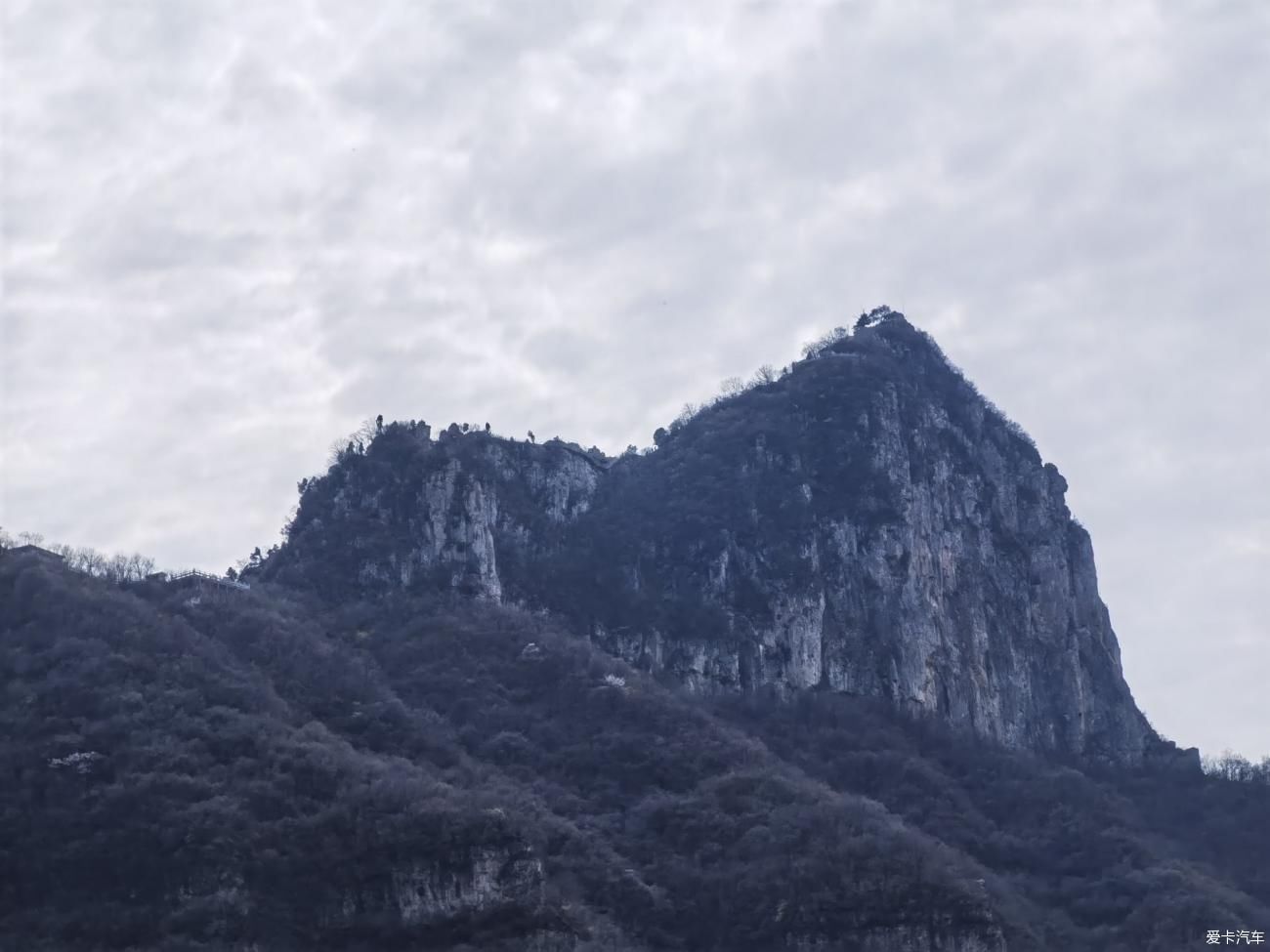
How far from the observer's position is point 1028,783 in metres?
170

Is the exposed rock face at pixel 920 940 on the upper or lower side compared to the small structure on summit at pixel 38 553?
lower

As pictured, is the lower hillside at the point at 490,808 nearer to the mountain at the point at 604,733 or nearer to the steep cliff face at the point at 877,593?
the mountain at the point at 604,733

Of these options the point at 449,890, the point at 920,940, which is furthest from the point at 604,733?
the point at 449,890

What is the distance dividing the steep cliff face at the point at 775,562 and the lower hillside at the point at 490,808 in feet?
20.6

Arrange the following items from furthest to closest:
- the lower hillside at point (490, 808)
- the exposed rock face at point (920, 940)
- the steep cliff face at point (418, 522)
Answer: the steep cliff face at point (418, 522), the exposed rock face at point (920, 940), the lower hillside at point (490, 808)

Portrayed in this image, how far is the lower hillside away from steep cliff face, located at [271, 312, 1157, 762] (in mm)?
6268

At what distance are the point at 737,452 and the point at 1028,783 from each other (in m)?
47.4

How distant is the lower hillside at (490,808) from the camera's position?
117438 mm

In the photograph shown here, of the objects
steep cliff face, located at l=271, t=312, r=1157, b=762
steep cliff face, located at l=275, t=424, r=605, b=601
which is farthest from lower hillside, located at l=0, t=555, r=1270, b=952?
steep cliff face, located at l=271, t=312, r=1157, b=762

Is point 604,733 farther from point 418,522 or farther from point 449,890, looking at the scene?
point 449,890

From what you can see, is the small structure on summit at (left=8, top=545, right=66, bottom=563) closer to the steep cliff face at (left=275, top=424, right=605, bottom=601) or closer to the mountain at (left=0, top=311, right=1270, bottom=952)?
the mountain at (left=0, top=311, right=1270, bottom=952)

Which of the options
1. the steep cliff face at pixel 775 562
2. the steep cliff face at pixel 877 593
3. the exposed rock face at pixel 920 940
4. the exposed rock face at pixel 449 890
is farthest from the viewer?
the steep cliff face at pixel 877 593

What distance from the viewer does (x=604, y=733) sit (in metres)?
153

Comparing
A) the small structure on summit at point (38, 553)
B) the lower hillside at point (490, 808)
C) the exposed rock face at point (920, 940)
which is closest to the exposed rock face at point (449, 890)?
the lower hillside at point (490, 808)
